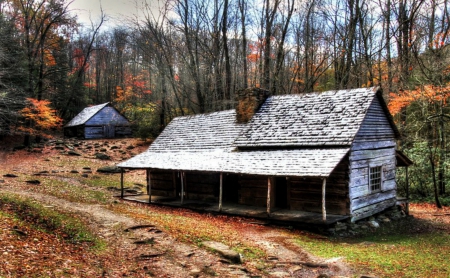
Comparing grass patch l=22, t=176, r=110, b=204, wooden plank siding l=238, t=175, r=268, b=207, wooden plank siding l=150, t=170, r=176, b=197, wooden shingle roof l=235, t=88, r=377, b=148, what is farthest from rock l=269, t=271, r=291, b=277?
wooden plank siding l=150, t=170, r=176, b=197

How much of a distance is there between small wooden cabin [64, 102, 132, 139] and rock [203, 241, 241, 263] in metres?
34.7

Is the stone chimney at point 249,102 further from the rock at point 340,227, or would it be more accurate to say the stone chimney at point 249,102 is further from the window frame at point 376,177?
the rock at point 340,227

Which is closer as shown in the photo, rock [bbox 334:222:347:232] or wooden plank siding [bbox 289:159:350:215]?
rock [bbox 334:222:347:232]

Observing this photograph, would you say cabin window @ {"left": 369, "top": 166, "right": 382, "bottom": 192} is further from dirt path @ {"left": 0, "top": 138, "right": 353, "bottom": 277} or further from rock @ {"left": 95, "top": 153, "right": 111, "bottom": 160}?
rock @ {"left": 95, "top": 153, "right": 111, "bottom": 160}

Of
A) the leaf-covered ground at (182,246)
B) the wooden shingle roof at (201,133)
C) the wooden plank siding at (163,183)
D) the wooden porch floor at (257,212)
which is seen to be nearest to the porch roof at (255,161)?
the wooden shingle roof at (201,133)

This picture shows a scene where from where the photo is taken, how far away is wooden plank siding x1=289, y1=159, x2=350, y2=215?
14.1 metres

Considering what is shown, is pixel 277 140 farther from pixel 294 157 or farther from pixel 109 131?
pixel 109 131

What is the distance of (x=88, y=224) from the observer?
443 inches

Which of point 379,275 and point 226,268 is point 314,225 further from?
point 226,268

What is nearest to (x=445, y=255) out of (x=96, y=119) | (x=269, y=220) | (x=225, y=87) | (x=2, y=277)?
(x=269, y=220)

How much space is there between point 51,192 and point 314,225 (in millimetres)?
13208

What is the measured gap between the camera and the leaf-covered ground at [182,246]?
25.1 ft

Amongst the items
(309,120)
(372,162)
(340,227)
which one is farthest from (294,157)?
(372,162)

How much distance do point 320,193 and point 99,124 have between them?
33.7 m
